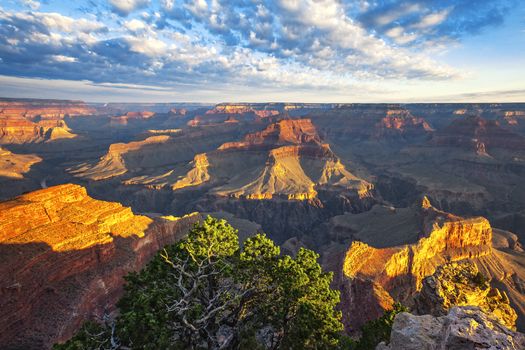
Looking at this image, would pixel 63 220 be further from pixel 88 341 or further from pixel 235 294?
pixel 235 294

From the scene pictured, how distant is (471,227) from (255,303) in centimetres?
6587

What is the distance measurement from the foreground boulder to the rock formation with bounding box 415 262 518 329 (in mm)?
14092

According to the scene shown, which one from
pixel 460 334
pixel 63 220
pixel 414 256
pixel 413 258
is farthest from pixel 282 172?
pixel 460 334

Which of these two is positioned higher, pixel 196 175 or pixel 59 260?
pixel 59 260

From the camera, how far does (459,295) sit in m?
30.5

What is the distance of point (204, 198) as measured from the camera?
146875 millimetres

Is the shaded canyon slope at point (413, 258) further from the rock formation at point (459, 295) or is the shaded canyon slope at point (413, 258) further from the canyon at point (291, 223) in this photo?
the rock formation at point (459, 295)

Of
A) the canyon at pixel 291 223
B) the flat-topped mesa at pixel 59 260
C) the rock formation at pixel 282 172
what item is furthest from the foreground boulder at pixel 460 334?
the rock formation at pixel 282 172

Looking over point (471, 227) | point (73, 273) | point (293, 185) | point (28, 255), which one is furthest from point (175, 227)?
point (293, 185)

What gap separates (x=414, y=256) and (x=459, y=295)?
32002 mm

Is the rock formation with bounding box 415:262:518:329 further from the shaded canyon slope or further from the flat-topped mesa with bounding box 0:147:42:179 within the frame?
the flat-topped mesa with bounding box 0:147:42:179

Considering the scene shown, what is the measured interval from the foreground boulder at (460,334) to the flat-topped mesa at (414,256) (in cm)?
3104

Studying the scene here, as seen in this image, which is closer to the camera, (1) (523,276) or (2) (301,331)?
(2) (301,331)

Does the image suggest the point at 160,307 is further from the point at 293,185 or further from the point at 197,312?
the point at 293,185
